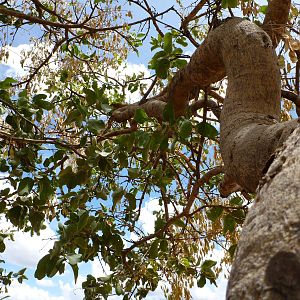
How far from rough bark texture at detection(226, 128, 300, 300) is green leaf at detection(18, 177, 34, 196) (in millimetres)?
1278

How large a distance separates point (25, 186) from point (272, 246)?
54.5 inches

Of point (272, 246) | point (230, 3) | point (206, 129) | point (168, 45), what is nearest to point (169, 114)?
point (206, 129)

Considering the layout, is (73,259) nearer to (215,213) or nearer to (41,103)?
(41,103)

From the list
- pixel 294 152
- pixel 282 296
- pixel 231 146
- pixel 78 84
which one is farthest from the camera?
pixel 78 84

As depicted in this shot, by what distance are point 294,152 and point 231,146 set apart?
1.56 ft

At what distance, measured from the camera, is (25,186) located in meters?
1.62

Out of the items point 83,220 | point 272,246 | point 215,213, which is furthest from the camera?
point 215,213

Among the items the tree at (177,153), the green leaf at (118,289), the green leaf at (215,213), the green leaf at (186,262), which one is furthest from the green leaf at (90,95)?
the green leaf at (186,262)

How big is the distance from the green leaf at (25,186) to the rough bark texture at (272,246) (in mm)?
1278

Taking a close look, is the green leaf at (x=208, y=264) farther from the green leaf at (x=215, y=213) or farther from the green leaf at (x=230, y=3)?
the green leaf at (x=230, y=3)

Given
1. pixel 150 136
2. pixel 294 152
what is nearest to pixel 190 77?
pixel 150 136

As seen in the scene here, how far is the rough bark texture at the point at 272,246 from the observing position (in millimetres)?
321

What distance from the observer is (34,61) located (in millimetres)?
3734

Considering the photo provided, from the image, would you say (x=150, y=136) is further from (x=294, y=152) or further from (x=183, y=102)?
(x=294, y=152)
